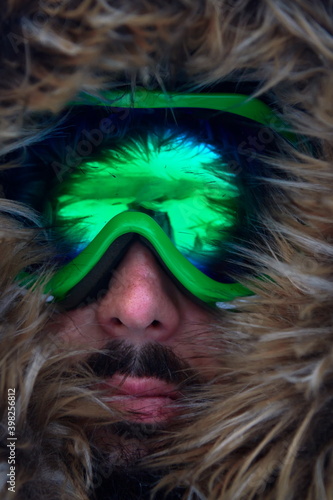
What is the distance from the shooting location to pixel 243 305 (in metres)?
1.07

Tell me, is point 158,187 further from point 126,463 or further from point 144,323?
point 126,463

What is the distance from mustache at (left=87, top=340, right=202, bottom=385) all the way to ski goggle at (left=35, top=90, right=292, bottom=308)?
0.43ft

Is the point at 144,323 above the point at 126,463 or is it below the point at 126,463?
above

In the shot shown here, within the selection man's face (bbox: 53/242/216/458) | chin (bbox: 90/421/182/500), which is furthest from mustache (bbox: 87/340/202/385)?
chin (bbox: 90/421/182/500)

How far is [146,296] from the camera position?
1.16 meters

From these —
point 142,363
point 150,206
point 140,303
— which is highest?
point 150,206

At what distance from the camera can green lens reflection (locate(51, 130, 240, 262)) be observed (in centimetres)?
118

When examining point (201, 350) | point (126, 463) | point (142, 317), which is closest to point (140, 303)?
point (142, 317)

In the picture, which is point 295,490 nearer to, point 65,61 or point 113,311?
point 113,311

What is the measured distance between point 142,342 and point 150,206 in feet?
0.95

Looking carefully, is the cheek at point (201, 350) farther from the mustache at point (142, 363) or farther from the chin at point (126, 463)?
the chin at point (126, 463)

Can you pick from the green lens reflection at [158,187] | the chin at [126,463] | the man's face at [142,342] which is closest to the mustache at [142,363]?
the man's face at [142,342]

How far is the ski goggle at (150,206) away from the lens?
1.18m

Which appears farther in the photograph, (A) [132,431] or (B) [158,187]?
(B) [158,187]
